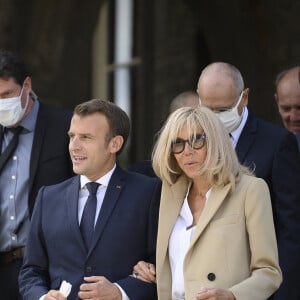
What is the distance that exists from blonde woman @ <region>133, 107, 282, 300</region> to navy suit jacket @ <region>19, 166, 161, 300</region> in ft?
0.35

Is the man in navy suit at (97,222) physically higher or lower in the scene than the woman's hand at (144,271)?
higher

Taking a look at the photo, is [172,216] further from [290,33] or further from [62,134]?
[290,33]

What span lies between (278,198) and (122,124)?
0.85 metres

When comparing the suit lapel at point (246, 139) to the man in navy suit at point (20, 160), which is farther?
the man in navy suit at point (20, 160)

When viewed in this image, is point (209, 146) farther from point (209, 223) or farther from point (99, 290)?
point (99, 290)

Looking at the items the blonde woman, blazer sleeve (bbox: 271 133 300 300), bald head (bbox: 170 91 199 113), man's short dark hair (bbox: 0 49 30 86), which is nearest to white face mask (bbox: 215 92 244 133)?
blazer sleeve (bbox: 271 133 300 300)

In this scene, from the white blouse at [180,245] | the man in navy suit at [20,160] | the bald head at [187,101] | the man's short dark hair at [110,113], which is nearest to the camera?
the white blouse at [180,245]

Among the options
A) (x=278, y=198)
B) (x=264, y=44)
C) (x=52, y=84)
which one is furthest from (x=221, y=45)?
(x=278, y=198)

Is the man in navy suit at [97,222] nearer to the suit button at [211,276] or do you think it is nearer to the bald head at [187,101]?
the suit button at [211,276]

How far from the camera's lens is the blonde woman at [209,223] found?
5531mm

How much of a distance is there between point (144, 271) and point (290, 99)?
211 cm

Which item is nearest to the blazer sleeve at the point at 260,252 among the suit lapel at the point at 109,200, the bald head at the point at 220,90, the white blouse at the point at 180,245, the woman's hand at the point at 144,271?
the white blouse at the point at 180,245

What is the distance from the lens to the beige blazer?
5527 mm

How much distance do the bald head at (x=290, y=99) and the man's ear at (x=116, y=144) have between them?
172 centimetres
